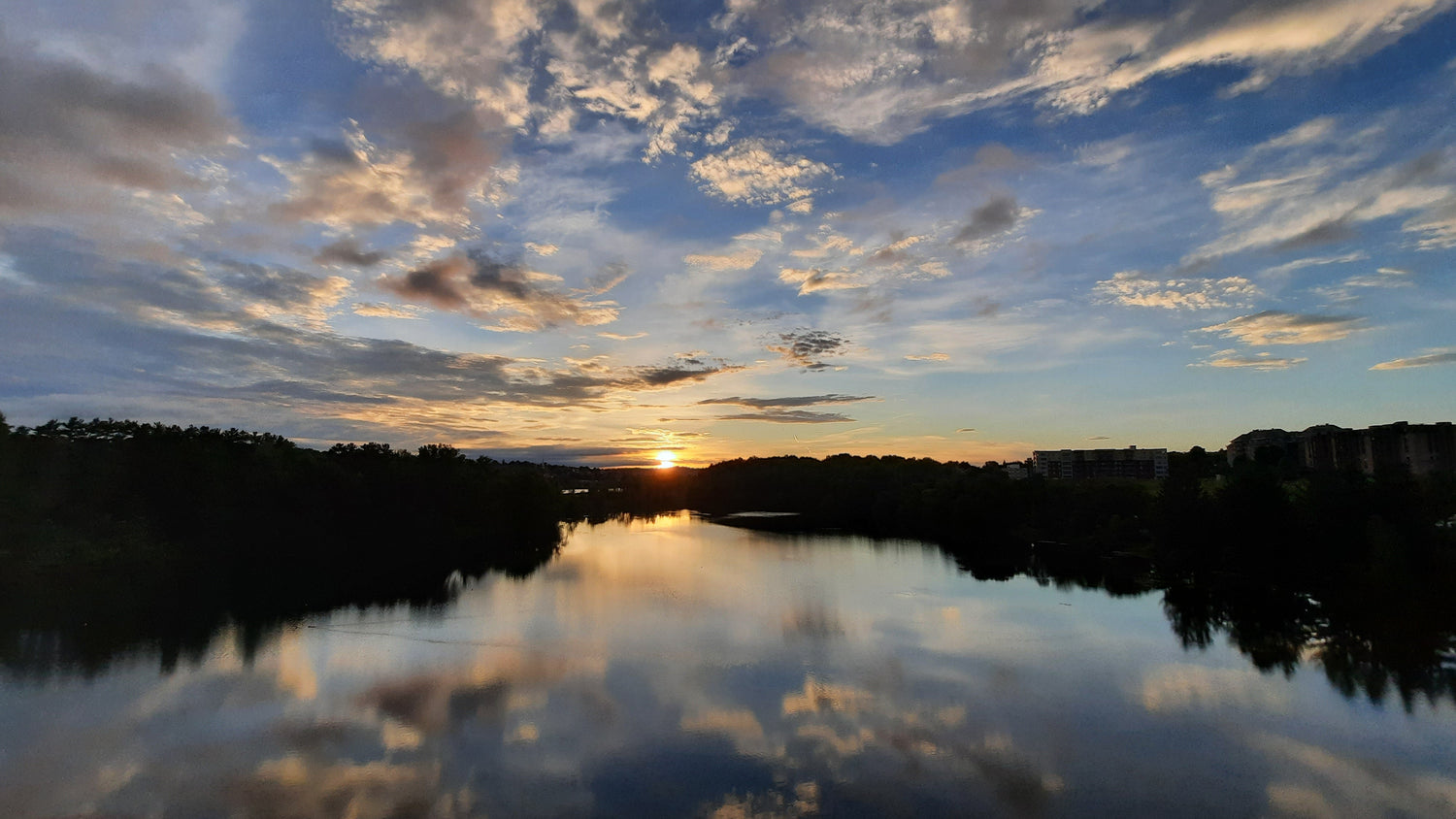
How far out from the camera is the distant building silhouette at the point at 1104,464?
13725cm

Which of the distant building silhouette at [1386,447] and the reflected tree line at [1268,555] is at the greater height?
the distant building silhouette at [1386,447]

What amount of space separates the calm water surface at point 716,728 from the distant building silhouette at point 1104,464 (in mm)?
113775

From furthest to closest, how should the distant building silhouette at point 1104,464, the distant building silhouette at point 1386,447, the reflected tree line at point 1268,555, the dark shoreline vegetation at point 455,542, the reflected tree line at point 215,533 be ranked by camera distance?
the distant building silhouette at point 1104,464 → the distant building silhouette at point 1386,447 → the reflected tree line at point 215,533 → the dark shoreline vegetation at point 455,542 → the reflected tree line at point 1268,555

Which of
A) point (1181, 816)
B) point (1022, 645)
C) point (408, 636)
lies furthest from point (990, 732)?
point (408, 636)

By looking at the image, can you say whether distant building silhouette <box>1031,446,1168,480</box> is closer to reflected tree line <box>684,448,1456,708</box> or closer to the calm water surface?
reflected tree line <box>684,448,1456,708</box>

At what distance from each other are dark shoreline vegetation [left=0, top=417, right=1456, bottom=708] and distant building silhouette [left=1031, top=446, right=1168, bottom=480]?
3196 inches

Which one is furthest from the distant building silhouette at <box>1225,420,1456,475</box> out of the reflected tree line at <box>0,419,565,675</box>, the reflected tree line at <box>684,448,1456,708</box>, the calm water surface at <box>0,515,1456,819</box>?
the reflected tree line at <box>0,419,565,675</box>

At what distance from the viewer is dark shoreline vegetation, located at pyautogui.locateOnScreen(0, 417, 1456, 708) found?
87.4 ft

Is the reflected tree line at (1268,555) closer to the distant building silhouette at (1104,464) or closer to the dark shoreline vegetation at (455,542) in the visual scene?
the dark shoreline vegetation at (455,542)

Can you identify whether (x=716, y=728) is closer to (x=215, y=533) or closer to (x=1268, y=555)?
(x=1268, y=555)

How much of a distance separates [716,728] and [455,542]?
164ft

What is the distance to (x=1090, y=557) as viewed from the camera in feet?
165

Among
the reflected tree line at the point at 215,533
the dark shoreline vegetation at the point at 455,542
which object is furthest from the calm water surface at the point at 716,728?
the reflected tree line at the point at 215,533

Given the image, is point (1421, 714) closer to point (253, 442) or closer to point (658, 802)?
point (658, 802)
